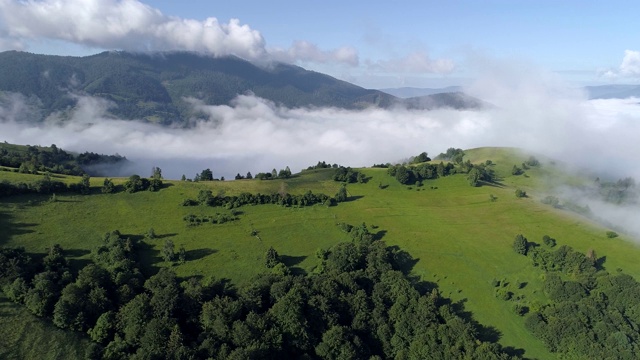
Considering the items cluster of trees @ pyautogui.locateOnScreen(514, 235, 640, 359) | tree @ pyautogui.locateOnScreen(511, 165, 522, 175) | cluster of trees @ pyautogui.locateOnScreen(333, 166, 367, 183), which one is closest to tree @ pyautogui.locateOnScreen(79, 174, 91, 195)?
cluster of trees @ pyautogui.locateOnScreen(333, 166, 367, 183)

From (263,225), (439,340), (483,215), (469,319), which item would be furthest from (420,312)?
(483,215)

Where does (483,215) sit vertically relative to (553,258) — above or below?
above

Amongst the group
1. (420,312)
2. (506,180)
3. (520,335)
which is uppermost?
(506,180)

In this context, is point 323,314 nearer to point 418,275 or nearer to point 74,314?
point 418,275

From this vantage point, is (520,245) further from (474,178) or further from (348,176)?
(348,176)

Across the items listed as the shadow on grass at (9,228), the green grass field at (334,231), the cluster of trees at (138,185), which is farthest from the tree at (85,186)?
the shadow on grass at (9,228)

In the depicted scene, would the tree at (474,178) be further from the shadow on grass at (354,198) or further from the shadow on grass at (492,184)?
the shadow on grass at (354,198)
